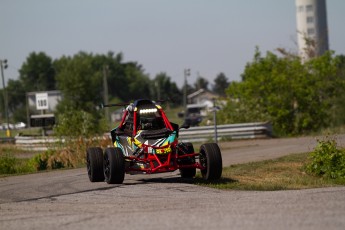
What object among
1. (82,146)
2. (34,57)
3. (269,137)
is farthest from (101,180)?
(34,57)

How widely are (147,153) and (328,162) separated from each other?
429 cm

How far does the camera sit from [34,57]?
14300cm

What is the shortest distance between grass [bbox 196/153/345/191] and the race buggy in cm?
52

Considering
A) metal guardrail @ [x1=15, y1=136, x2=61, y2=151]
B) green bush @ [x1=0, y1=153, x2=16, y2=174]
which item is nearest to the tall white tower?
metal guardrail @ [x1=15, y1=136, x2=61, y2=151]

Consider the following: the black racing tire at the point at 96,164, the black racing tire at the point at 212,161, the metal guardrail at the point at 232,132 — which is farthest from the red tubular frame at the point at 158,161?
the metal guardrail at the point at 232,132

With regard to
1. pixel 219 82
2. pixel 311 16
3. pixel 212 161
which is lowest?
pixel 212 161

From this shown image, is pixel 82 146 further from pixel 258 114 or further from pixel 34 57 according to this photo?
pixel 34 57

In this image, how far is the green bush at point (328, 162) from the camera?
16766 mm

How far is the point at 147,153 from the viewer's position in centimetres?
1603

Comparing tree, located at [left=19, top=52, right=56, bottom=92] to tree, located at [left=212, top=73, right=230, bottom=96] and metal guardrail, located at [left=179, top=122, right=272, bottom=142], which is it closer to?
tree, located at [left=212, top=73, right=230, bottom=96]

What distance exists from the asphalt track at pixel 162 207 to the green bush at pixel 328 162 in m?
3.24

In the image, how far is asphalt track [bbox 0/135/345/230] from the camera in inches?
367

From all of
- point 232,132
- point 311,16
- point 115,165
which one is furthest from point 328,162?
point 311,16

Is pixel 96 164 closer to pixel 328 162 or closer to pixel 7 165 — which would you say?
pixel 328 162
